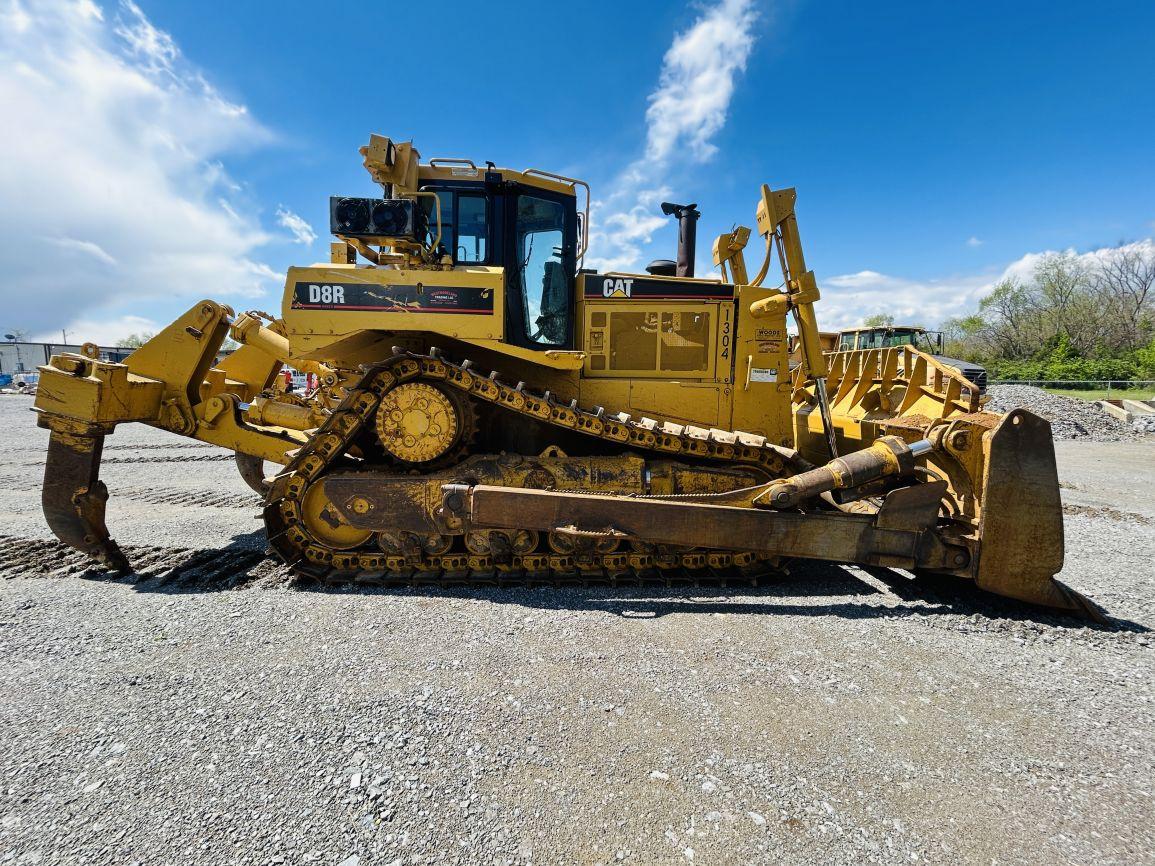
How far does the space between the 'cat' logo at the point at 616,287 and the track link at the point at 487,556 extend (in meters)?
1.27

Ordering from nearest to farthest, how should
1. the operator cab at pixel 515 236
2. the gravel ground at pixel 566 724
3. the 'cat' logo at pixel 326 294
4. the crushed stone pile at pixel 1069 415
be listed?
the gravel ground at pixel 566 724 → the 'cat' logo at pixel 326 294 → the operator cab at pixel 515 236 → the crushed stone pile at pixel 1069 415

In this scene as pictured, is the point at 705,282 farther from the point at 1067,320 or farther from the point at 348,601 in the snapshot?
the point at 1067,320

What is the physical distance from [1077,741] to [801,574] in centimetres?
210

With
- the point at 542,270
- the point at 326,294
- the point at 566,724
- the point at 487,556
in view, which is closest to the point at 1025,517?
the point at 566,724

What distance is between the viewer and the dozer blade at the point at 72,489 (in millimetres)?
4207

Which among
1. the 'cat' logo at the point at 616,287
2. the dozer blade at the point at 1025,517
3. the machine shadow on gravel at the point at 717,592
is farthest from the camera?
the 'cat' logo at the point at 616,287

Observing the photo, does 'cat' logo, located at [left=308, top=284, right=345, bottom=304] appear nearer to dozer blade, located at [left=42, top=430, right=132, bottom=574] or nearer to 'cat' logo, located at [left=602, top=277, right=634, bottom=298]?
dozer blade, located at [left=42, top=430, right=132, bottom=574]

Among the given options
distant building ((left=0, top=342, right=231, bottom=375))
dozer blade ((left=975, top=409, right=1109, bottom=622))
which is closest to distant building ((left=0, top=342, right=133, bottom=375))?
distant building ((left=0, top=342, right=231, bottom=375))

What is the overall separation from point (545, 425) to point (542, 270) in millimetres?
1437

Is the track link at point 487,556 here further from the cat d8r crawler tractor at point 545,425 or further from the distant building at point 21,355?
the distant building at point 21,355

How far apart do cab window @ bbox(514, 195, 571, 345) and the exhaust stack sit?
159cm

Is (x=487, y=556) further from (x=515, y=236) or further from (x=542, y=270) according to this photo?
(x=515, y=236)

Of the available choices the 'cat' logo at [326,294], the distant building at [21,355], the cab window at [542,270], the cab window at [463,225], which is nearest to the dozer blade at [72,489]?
the 'cat' logo at [326,294]

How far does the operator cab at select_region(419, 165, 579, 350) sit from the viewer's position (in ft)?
15.0
